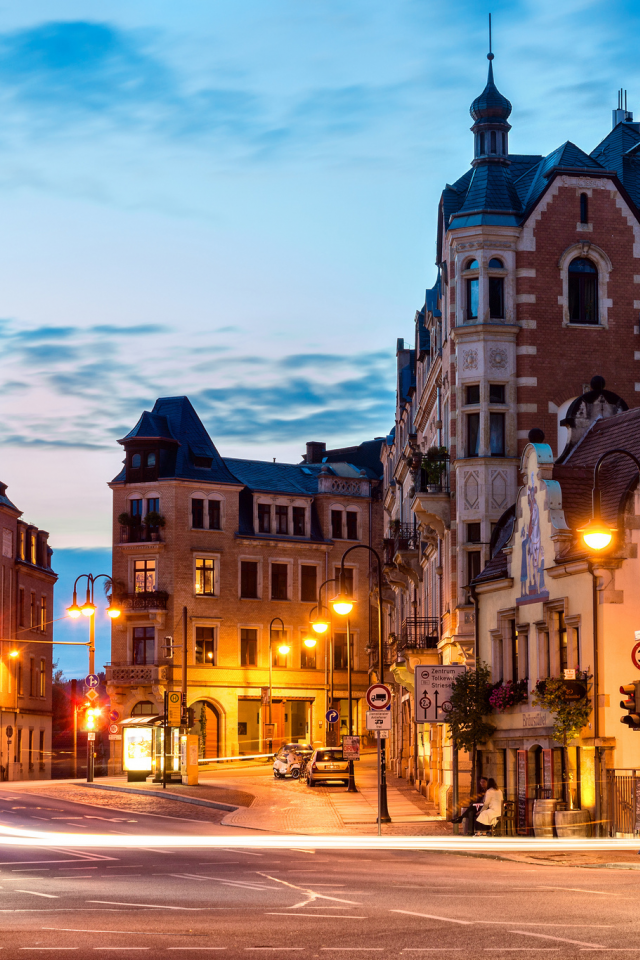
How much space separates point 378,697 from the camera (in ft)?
105

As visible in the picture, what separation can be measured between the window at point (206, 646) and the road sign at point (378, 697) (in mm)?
48192

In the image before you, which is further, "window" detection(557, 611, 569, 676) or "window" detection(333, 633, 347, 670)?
"window" detection(333, 633, 347, 670)

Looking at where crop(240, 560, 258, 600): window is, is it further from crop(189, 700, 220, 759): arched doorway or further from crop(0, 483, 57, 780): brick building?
crop(0, 483, 57, 780): brick building

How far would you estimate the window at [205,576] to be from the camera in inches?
3177

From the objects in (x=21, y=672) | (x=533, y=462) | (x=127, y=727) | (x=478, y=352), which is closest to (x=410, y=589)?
(x=127, y=727)

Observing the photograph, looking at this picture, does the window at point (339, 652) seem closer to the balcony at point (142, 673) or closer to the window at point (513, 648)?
the balcony at point (142, 673)

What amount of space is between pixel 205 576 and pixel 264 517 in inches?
232

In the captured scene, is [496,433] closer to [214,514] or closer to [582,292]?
[582,292]

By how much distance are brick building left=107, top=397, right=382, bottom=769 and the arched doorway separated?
75mm

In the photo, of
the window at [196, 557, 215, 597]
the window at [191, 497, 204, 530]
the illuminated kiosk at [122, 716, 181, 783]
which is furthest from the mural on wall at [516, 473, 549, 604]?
the window at [191, 497, 204, 530]

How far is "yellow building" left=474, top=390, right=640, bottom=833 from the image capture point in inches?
1218

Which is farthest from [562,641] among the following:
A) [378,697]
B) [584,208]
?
[584,208]

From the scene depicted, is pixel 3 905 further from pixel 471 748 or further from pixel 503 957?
pixel 471 748

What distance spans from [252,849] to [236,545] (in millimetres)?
55629
